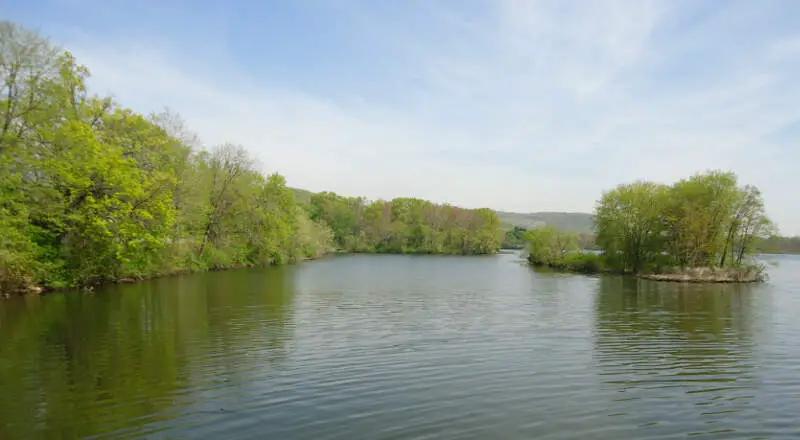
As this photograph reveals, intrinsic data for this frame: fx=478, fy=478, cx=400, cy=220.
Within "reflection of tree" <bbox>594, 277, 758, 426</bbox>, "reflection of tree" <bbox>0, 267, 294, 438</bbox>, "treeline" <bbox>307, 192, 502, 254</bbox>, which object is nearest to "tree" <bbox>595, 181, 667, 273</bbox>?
"reflection of tree" <bbox>594, 277, 758, 426</bbox>

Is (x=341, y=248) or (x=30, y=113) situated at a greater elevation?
(x=30, y=113)

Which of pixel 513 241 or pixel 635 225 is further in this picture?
pixel 513 241

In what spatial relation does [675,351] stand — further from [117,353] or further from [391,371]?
[117,353]

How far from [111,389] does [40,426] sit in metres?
2.14

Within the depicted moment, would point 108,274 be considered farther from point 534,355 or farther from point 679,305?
point 679,305

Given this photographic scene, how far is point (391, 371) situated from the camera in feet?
42.1

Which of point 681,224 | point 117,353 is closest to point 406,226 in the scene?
point 681,224

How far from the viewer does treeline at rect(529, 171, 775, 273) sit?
47.1 m

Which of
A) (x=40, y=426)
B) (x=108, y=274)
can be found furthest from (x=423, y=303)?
(x=108, y=274)

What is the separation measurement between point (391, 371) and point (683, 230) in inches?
1836

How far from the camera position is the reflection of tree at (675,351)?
11.0 metres

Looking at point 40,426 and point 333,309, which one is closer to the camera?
point 40,426

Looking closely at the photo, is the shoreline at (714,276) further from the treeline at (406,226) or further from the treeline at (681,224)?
the treeline at (406,226)

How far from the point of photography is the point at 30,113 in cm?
2588
